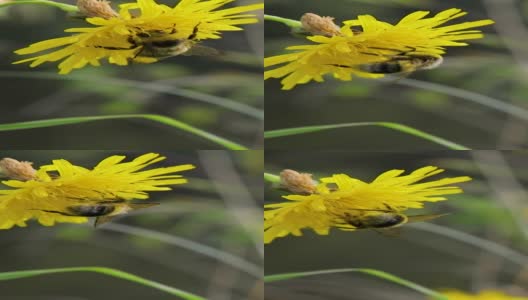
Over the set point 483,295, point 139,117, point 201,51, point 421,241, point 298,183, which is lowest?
point 483,295

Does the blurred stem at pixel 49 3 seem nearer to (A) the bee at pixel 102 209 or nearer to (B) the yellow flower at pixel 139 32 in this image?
(B) the yellow flower at pixel 139 32

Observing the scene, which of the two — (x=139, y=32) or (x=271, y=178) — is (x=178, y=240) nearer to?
(x=271, y=178)

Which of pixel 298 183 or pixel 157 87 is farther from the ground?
pixel 157 87

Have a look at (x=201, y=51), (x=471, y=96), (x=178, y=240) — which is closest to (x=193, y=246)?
(x=178, y=240)

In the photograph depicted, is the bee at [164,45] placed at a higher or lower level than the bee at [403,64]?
higher

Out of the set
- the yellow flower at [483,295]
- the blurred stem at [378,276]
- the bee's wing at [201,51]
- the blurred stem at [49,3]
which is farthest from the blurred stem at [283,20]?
the yellow flower at [483,295]

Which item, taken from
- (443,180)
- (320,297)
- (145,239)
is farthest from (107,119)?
(443,180)
